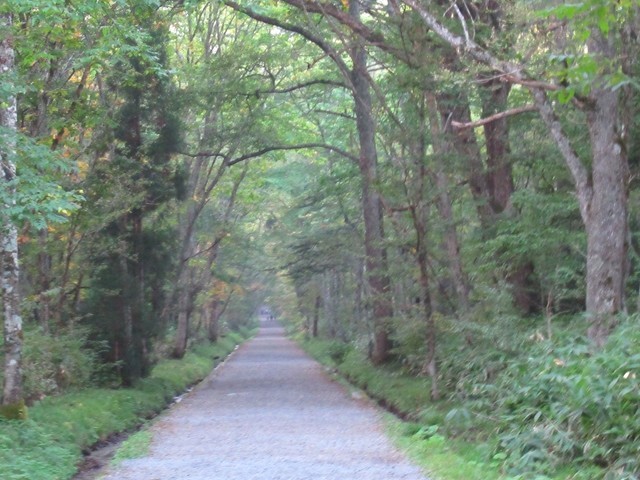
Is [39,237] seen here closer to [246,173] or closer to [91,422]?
[91,422]

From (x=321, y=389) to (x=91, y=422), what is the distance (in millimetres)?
11415

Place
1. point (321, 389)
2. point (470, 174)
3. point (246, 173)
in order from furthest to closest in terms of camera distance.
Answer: point (246, 173) < point (321, 389) < point (470, 174)

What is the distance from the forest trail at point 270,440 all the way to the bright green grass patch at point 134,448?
0.16 metres

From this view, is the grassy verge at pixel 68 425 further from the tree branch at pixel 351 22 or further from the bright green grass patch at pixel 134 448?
the tree branch at pixel 351 22

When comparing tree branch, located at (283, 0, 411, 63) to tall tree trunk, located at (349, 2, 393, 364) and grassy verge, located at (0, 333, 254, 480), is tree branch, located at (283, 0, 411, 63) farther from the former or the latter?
grassy verge, located at (0, 333, 254, 480)

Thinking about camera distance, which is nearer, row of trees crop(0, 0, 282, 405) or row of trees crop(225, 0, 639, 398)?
row of trees crop(0, 0, 282, 405)

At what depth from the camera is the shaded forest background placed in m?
10.8

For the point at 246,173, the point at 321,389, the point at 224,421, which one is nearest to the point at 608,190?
the point at 224,421

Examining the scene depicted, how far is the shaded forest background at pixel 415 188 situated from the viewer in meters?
10.8

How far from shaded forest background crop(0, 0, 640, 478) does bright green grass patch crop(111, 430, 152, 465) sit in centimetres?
168

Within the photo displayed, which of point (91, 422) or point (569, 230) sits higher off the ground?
point (569, 230)

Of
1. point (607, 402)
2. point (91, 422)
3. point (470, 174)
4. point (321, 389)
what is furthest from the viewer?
point (321, 389)

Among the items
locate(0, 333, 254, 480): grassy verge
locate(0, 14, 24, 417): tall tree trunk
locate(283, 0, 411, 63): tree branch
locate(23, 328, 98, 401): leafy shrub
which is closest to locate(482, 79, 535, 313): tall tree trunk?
locate(283, 0, 411, 63): tree branch

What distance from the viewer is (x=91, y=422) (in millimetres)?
14422
